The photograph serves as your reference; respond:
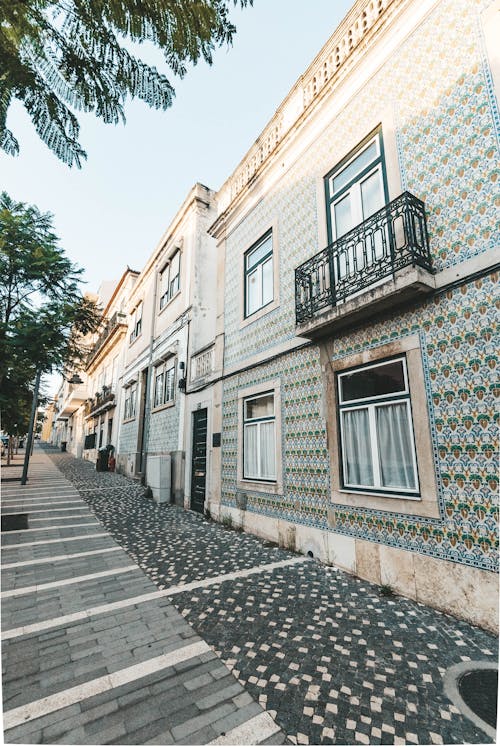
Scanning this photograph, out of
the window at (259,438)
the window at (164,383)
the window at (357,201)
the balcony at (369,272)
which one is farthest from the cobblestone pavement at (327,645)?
the window at (164,383)

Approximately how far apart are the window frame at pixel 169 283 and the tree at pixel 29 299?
12.5 feet

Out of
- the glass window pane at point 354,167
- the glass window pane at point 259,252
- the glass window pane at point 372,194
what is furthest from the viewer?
the glass window pane at point 259,252

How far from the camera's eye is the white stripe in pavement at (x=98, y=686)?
6.50ft

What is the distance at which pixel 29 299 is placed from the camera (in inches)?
328

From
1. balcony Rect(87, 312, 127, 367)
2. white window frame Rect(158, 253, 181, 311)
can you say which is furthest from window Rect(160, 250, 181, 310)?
balcony Rect(87, 312, 127, 367)

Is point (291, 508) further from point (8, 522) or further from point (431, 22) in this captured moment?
point (431, 22)

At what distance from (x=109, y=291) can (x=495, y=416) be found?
34500 millimetres

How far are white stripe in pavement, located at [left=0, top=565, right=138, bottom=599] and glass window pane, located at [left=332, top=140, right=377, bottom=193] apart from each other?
21.5ft

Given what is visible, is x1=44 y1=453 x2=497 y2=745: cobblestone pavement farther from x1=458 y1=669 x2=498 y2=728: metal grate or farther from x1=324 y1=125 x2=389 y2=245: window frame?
x1=324 y1=125 x2=389 y2=245: window frame

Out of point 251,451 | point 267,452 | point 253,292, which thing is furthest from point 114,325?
point 267,452

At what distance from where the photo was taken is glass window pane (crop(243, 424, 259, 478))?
6.66 metres

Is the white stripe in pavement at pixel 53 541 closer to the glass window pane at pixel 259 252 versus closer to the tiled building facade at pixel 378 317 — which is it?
the tiled building facade at pixel 378 317

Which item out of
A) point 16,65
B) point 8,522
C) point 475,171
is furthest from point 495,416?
point 8,522

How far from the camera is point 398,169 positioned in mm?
4422
